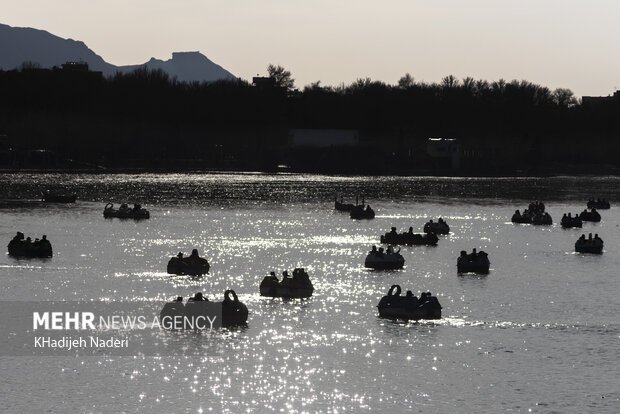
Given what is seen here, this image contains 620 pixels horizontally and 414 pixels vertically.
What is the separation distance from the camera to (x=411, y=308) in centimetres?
7450

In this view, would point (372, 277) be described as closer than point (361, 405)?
No

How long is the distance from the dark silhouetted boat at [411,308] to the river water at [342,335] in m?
1.07

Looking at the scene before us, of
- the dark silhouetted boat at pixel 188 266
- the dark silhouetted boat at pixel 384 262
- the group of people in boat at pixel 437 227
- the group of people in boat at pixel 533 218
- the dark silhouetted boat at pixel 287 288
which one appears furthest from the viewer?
the group of people in boat at pixel 533 218

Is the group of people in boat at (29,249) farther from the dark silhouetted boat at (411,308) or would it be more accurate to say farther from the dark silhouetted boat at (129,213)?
the dark silhouetted boat at (129,213)

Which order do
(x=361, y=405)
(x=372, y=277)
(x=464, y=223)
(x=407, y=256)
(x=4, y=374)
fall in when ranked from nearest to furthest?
(x=361, y=405)
(x=4, y=374)
(x=372, y=277)
(x=407, y=256)
(x=464, y=223)

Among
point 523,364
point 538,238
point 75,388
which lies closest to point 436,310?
point 523,364

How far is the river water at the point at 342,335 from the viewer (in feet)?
186

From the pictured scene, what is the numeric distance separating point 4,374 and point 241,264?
4657 cm

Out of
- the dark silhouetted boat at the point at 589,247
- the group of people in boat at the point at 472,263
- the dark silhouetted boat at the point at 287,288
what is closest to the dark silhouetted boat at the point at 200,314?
the dark silhouetted boat at the point at 287,288

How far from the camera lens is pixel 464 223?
543ft

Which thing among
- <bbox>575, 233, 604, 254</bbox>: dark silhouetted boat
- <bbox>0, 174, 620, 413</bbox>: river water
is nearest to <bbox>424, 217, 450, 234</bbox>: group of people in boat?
<bbox>0, 174, 620, 413</bbox>: river water

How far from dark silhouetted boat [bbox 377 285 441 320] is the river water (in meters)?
1.07

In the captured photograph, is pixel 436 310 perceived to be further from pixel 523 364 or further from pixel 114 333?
pixel 114 333

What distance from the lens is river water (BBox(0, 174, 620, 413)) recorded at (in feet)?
186
